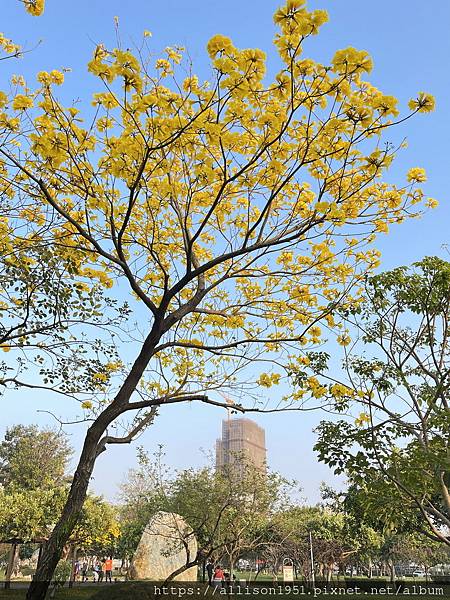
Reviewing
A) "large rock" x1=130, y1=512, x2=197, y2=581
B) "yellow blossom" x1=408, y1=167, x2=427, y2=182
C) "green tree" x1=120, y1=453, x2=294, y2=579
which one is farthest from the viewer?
"large rock" x1=130, y1=512, x2=197, y2=581

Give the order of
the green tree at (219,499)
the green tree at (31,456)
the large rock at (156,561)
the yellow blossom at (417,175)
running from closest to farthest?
1. the yellow blossom at (417,175)
2. the green tree at (219,499)
3. the large rock at (156,561)
4. the green tree at (31,456)

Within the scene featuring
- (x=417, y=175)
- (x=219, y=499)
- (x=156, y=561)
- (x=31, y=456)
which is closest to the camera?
(x=417, y=175)

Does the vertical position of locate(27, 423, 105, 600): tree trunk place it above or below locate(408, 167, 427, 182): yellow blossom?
below

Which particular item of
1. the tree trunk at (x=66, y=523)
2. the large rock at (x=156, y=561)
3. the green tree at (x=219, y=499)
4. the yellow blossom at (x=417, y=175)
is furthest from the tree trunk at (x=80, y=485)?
the large rock at (x=156, y=561)

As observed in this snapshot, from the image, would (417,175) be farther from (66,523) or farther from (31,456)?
(31,456)

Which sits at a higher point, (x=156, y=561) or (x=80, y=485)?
(x=80, y=485)

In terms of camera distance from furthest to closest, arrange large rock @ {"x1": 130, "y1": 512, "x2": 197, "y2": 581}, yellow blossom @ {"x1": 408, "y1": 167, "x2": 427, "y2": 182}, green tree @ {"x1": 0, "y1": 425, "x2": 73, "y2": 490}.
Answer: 1. green tree @ {"x1": 0, "y1": 425, "x2": 73, "y2": 490}
2. large rock @ {"x1": 130, "y1": 512, "x2": 197, "y2": 581}
3. yellow blossom @ {"x1": 408, "y1": 167, "x2": 427, "y2": 182}

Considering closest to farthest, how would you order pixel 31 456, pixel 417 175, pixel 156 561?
pixel 417 175, pixel 156 561, pixel 31 456

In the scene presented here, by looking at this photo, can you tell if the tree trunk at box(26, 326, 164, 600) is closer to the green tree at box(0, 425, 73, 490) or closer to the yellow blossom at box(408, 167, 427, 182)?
the yellow blossom at box(408, 167, 427, 182)

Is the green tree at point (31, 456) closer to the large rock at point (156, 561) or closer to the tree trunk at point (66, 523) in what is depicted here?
the large rock at point (156, 561)

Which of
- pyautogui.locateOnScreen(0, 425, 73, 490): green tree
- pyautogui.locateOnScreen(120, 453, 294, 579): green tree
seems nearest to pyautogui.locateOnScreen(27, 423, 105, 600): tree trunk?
pyautogui.locateOnScreen(120, 453, 294, 579): green tree

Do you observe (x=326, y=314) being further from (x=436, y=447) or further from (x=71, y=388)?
(x=71, y=388)

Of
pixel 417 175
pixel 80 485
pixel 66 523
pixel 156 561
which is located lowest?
pixel 156 561

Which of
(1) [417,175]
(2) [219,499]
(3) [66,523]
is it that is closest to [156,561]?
(2) [219,499]
